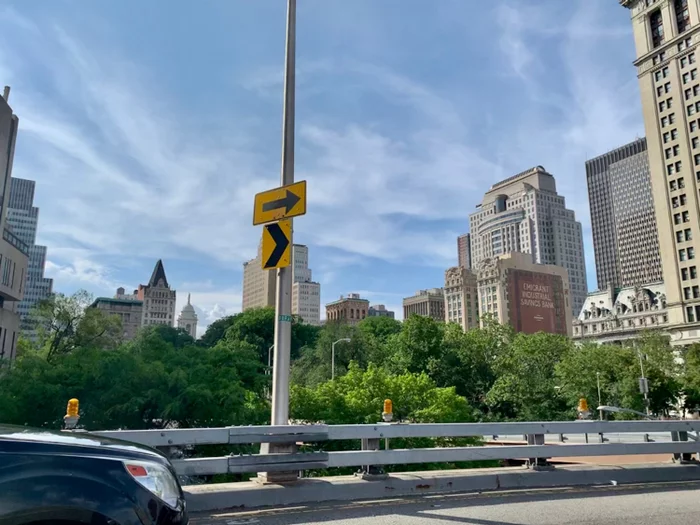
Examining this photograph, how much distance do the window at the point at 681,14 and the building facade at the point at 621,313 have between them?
5211cm

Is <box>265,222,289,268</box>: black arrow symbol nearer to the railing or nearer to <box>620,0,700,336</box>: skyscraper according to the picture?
the railing

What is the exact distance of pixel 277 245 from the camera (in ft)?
26.6

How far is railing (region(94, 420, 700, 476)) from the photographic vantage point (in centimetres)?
594

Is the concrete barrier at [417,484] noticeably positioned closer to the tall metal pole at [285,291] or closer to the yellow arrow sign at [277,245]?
the tall metal pole at [285,291]

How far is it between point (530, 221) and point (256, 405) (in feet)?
624

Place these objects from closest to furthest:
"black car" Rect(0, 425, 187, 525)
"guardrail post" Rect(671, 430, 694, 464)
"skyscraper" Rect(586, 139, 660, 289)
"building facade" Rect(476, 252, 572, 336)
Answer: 1. "black car" Rect(0, 425, 187, 525)
2. "guardrail post" Rect(671, 430, 694, 464)
3. "building facade" Rect(476, 252, 572, 336)
4. "skyscraper" Rect(586, 139, 660, 289)

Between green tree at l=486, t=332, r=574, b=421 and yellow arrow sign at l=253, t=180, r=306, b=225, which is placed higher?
yellow arrow sign at l=253, t=180, r=306, b=225

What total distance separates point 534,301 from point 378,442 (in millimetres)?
147666

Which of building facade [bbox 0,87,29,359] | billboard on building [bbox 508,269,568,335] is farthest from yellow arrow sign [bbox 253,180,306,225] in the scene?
billboard on building [bbox 508,269,568,335]

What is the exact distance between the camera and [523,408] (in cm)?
4119

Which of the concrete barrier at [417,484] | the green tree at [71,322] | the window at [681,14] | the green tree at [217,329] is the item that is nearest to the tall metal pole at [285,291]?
the concrete barrier at [417,484]

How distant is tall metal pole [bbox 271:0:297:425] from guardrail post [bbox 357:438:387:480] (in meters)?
1.13

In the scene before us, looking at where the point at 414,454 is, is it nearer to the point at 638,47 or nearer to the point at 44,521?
the point at 44,521

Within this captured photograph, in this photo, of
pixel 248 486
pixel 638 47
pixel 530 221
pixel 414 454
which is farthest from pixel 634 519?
pixel 530 221
